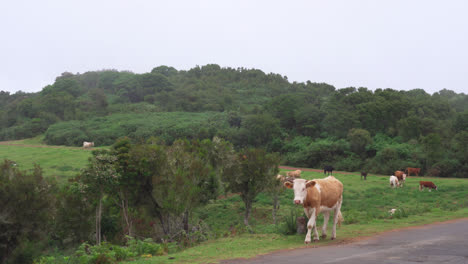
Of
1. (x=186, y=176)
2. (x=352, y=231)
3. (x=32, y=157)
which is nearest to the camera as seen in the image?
(x=352, y=231)

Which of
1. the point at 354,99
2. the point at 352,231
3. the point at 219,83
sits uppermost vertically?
the point at 219,83

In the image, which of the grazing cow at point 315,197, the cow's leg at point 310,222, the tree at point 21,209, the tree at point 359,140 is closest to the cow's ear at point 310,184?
the grazing cow at point 315,197

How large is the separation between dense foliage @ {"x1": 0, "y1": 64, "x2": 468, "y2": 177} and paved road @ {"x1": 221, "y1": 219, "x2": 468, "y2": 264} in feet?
111

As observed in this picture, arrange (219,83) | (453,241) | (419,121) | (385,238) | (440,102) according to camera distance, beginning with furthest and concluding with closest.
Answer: (219,83), (440,102), (419,121), (385,238), (453,241)

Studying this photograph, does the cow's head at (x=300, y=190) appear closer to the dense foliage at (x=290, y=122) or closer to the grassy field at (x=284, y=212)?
the grassy field at (x=284, y=212)

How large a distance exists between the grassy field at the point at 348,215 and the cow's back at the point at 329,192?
1020 millimetres

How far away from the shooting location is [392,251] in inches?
332

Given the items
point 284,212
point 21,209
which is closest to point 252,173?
point 284,212

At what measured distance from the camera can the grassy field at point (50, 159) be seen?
119ft

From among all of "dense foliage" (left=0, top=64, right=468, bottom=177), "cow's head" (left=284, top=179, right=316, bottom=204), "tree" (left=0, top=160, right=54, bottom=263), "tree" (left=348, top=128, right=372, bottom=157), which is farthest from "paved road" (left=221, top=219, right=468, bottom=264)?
"tree" (left=348, top=128, right=372, bottom=157)

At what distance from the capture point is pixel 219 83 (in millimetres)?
111312

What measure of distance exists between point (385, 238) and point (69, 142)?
190 ft

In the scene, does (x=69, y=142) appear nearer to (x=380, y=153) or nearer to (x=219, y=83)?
(x=380, y=153)

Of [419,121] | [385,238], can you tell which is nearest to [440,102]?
[419,121]
